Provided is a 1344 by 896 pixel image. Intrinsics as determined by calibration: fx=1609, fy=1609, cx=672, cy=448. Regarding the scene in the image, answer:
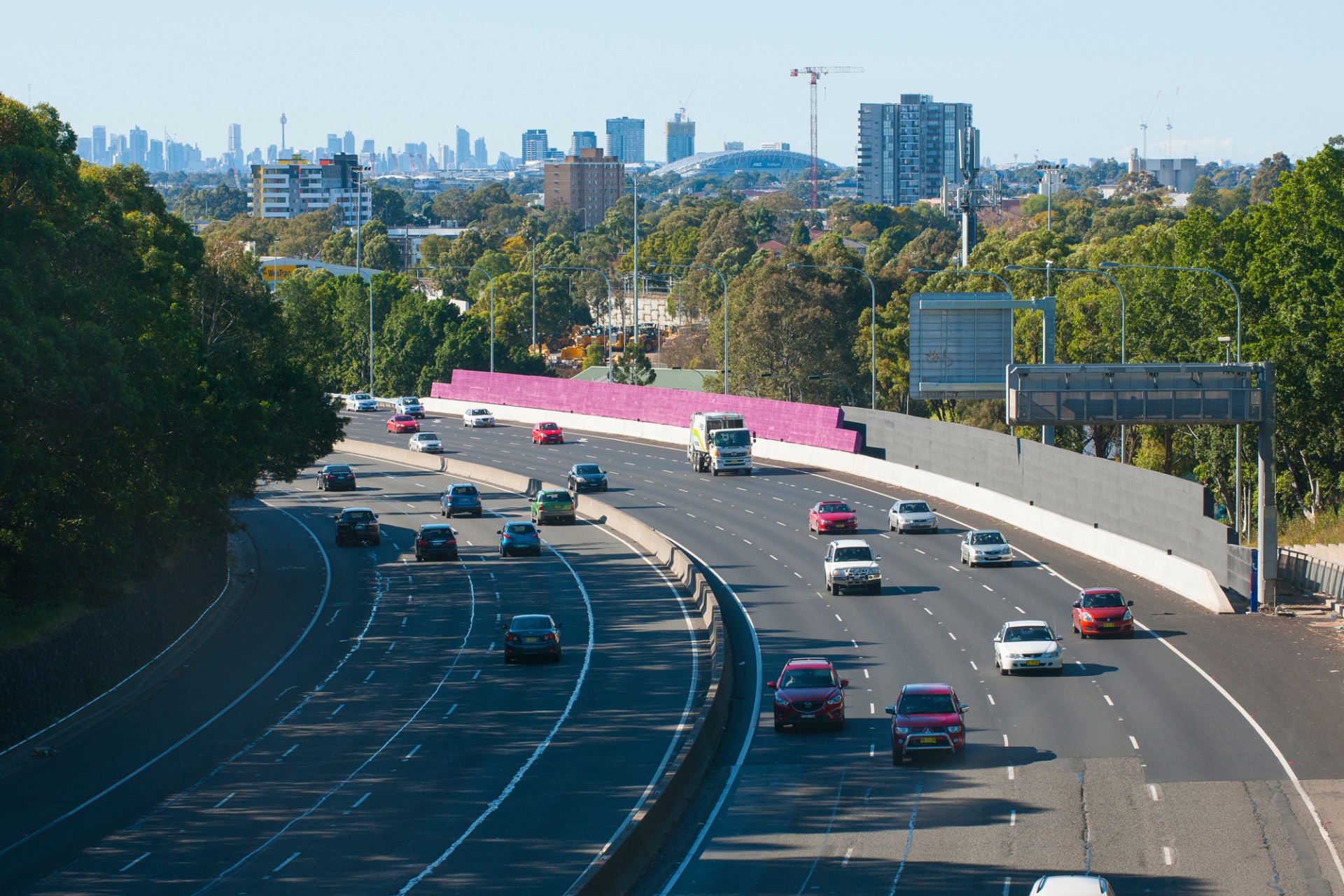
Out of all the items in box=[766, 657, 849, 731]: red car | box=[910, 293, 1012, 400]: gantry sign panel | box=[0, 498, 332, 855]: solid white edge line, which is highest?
box=[910, 293, 1012, 400]: gantry sign panel

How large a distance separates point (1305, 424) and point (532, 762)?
49771 millimetres

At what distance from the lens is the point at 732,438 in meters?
77.8

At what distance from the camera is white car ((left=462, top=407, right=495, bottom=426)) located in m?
103

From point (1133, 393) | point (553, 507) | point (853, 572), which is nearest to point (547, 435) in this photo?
point (553, 507)

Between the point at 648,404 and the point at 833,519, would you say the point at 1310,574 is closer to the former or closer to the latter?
the point at 833,519

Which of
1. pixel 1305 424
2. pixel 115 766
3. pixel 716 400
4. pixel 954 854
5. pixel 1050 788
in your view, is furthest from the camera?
pixel 716 400

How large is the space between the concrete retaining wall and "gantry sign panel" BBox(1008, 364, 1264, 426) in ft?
40.4

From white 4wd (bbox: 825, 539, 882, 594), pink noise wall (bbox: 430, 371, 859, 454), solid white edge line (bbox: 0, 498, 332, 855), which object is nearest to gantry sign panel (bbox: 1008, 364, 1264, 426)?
white 4wd (bbox: 825, 539, 882, 594)

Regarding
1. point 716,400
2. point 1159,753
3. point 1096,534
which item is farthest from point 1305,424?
point 1159,753

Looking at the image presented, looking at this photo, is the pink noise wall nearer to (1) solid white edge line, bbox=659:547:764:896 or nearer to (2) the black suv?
(2) the black suv

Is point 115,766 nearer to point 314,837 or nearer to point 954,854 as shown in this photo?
point 314,837

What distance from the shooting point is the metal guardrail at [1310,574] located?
155 ft

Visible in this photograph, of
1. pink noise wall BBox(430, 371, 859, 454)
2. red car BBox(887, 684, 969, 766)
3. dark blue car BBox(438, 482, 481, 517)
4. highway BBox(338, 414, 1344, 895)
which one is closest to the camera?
highway BBox(338, 414, 1344, 895)

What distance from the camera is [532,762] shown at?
31.8 metres
